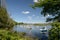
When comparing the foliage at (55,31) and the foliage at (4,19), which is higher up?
the foliage at (4,19)

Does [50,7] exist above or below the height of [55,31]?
above

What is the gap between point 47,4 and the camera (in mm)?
12578

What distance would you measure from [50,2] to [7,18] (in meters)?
22.8

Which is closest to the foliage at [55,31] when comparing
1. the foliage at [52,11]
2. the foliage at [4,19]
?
the foliage at [52,11]

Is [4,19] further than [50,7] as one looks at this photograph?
Yes

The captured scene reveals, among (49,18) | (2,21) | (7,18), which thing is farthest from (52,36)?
(7,18)

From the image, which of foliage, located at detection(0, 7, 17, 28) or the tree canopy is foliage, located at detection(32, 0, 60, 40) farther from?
foliage, located at detection(0, 7, 17, 28)

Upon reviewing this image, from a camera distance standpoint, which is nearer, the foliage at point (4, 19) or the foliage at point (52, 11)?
the foliage at point (52, 11)

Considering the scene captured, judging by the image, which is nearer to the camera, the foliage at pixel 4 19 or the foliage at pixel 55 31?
the foliage at pixel 55 31

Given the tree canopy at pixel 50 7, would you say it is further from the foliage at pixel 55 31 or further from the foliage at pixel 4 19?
the foliage at pixel 4 19

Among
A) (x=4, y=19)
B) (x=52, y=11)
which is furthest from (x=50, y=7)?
(x=4, y=19)

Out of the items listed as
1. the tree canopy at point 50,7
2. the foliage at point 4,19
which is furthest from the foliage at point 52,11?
the foliage at point 4,19

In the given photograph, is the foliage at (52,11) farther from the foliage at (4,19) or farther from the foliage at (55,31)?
A: the foliage at (4,19)

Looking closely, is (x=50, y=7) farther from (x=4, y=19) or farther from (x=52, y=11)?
(x=4, y=19)
